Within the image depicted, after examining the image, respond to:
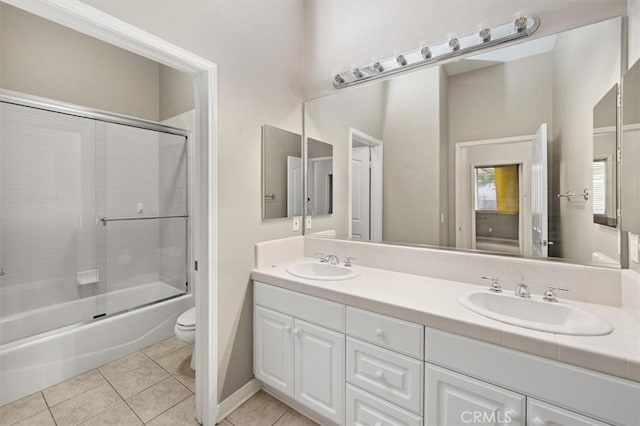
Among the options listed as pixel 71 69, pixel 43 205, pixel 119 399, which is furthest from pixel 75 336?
pixel 71 69

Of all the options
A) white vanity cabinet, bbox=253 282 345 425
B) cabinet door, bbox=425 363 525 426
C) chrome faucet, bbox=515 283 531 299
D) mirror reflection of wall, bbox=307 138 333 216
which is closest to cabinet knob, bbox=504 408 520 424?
cabinet door, bbox=425 363 525 426

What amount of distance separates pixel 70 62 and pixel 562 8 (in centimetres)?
380

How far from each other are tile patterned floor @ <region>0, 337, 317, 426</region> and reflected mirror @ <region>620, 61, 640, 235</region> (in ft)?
5.93

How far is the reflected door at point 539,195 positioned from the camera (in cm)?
140

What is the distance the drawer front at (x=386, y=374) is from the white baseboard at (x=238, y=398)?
2.67 ft

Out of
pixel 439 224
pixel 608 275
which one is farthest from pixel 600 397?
pixel 439 224

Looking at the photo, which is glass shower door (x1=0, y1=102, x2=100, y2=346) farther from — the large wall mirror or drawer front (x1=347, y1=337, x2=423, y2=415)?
→ the large wall mirror

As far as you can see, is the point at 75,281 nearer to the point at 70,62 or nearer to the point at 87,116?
the point at 87,116

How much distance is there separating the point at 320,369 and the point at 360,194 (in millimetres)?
1206

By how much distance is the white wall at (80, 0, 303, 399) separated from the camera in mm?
1590

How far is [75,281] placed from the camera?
261 centimetres

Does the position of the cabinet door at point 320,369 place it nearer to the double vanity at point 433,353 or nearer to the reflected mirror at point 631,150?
the double vanity at point 433,353

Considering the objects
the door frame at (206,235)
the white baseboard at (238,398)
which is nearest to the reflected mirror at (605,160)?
the door frame at (206,235)

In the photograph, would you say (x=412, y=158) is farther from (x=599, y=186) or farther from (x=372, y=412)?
(x=372, y=412)
